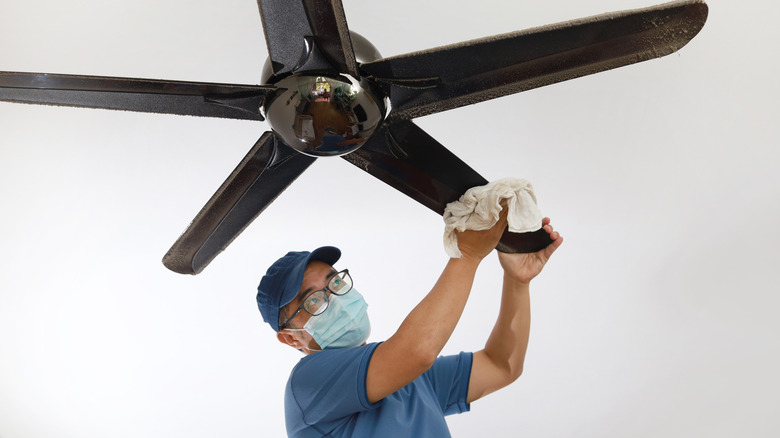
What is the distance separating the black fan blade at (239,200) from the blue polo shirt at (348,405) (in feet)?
1.21

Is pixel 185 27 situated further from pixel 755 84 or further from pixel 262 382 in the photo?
pixel 755 84

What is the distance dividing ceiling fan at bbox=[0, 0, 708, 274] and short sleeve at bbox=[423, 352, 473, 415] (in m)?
0.85

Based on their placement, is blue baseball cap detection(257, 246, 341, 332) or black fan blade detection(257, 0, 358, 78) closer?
black fan blade detection(257, 0, 358, 78)

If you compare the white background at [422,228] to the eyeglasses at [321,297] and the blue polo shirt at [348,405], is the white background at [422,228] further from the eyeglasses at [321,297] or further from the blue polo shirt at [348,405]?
the blue polo shirt at [348,405]

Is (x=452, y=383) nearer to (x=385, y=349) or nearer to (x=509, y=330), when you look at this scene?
(x=509, y=330)

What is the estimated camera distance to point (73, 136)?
2.67 m

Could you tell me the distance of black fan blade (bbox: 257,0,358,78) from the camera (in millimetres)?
1229

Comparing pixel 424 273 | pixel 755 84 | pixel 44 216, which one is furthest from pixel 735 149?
pixel 44 216

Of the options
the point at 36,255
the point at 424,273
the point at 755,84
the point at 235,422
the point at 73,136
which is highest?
the point at 73,136

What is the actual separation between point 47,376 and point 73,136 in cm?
114

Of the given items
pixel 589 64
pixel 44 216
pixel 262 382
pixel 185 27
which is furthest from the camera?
pixel 262 382

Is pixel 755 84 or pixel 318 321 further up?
pixel 755 84

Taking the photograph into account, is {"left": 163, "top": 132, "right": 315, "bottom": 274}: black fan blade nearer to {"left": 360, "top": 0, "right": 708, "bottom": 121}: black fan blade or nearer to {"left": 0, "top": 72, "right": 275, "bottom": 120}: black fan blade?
{"left": 0, "top": 72, "right": 275, "bottom": 120}: black fan blade

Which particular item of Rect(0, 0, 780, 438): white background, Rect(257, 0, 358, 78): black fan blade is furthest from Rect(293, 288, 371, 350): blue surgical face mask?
Rect(0, 0, 780, 438): white background
